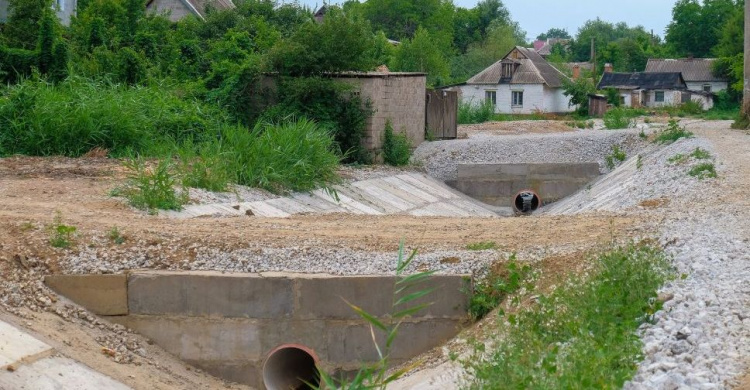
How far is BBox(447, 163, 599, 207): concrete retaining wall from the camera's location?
29.1 meters

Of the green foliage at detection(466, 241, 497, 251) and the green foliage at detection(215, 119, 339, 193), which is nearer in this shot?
the green foliage at detection(466, 241, 497, 251)

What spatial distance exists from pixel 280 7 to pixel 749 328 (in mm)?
33256

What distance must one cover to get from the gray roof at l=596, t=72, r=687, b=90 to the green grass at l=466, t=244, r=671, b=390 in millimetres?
70405

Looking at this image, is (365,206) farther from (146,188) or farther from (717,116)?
(717,116)

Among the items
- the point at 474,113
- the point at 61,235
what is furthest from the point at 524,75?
the point at 61,235

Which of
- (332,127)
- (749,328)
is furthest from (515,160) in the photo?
(749,328)

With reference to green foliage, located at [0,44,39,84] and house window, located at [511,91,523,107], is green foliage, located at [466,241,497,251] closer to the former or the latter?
green foliage, located at [0,44,39,84]

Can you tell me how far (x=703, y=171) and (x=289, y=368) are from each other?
9.78 meters

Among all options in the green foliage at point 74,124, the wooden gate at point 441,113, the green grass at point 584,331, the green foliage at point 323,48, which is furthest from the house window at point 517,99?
the green grass at point 584,331

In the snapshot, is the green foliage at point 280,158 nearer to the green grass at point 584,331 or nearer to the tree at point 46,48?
the tree at point 46,48

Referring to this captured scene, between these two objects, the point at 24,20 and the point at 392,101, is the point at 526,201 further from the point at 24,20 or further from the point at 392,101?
the point at 24,20

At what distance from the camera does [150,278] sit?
36.3 feet

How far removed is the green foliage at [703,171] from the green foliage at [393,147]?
31.6 feet

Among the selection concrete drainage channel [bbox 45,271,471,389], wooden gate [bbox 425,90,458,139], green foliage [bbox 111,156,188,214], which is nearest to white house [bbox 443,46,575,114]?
wooden gate [bbox 425,90,458,139]
